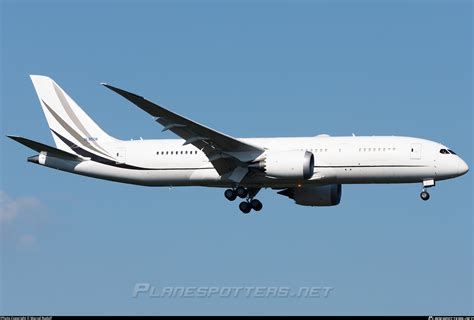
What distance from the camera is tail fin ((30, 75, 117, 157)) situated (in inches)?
2251

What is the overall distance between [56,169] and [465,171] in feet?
67.8

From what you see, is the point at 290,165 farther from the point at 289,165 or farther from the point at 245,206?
the point at 245,206

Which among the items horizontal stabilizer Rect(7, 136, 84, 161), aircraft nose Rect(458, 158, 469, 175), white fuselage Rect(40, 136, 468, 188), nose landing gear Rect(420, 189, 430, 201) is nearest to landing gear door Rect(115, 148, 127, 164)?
white fuselage Rect(40, 136, 468, 188)

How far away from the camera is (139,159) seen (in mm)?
55250

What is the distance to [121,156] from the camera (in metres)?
55.9

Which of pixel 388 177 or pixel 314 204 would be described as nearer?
pixel 388 177

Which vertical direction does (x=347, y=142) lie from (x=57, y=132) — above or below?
above

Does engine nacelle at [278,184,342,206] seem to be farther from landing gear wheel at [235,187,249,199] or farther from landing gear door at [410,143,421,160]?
landing gear door at [410,143,421,160]

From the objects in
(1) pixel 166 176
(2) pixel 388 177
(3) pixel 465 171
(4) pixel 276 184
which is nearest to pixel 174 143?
(1) pixel 166 176

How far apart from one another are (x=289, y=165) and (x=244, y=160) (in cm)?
254

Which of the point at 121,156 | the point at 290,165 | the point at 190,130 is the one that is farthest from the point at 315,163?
the point at 121,156

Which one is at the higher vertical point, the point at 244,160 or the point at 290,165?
→ the point at 290,165

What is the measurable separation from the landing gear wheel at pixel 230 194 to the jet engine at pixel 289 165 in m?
2.90

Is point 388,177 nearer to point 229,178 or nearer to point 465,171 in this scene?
point 465,171
